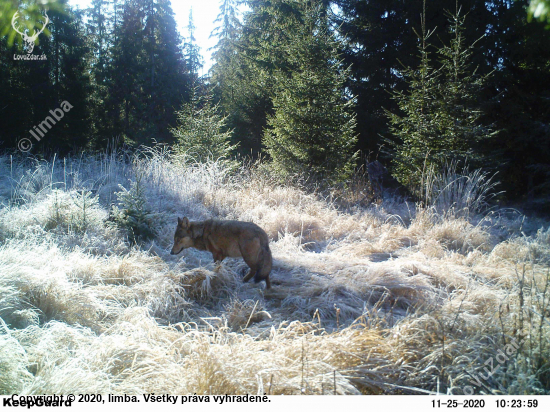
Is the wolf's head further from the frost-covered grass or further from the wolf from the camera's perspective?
the frost-covered grass

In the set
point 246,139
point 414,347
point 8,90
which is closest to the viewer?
point 414,347

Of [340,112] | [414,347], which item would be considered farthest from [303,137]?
[414,347]

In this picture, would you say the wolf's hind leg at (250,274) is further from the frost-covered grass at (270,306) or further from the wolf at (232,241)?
the frost-covered grass at (270,306)

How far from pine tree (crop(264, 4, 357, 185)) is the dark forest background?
0.04 metres

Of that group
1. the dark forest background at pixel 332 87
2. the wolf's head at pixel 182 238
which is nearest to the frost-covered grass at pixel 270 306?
the wolf's head at pixel 182 238

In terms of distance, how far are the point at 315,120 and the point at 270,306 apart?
22.7ft

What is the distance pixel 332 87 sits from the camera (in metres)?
9.91

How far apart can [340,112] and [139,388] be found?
8.84 meters

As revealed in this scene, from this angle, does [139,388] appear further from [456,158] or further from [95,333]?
[456,158]

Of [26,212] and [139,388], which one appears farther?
[26,212]

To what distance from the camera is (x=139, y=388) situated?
2232 millimetres

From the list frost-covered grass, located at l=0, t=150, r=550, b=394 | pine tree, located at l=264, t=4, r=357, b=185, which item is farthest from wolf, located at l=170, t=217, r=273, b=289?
pine tree, located at l=264, t=4, r=357, b=185

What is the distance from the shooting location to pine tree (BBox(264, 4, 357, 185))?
384 inches

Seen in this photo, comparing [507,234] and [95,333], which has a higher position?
[507,234]
